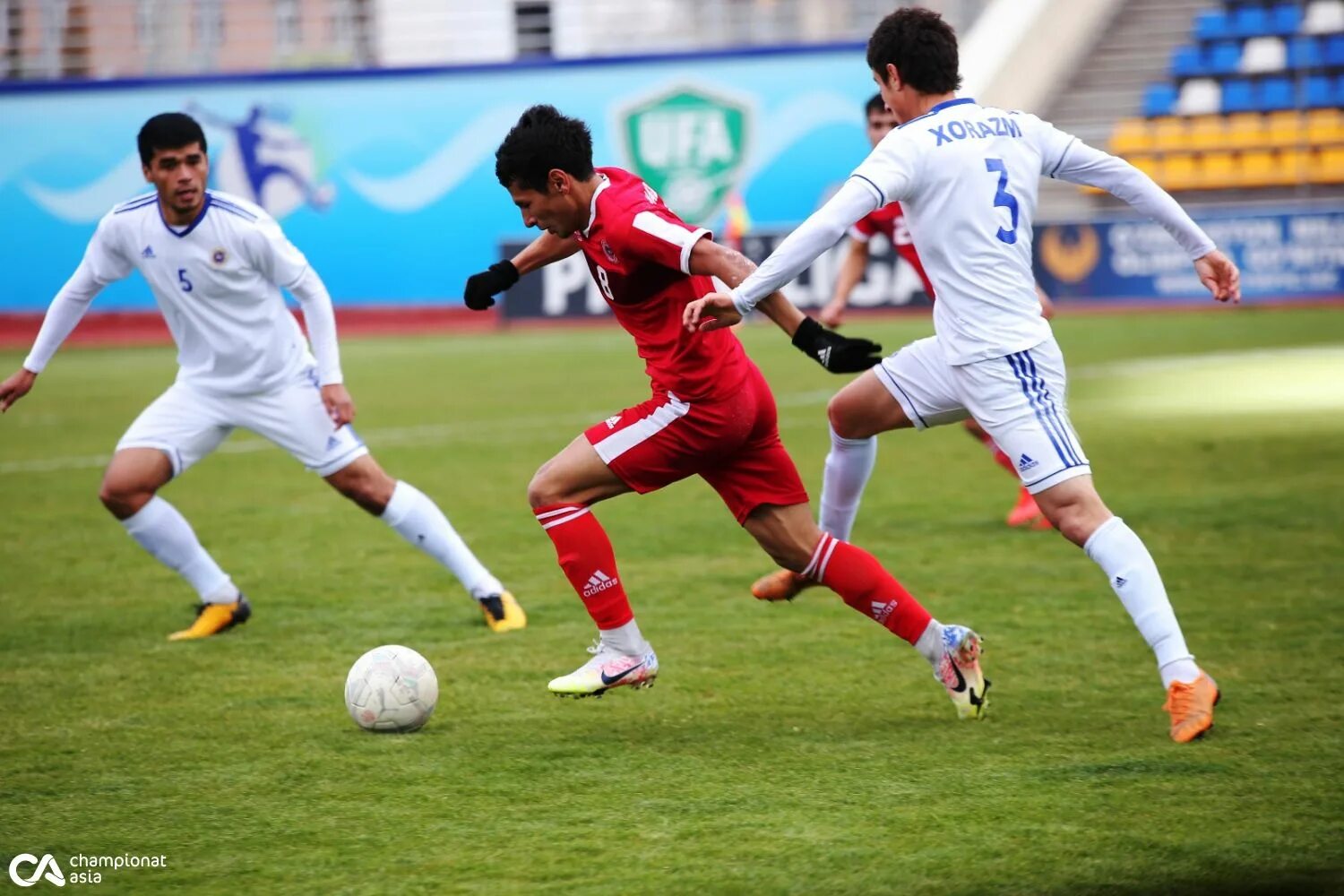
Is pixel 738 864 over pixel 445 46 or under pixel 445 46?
under

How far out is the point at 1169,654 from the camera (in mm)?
4820

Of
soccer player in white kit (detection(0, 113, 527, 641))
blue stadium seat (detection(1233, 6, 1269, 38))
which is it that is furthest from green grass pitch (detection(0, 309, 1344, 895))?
blue stadium seat (detection(1233, 6, 1269, 38))

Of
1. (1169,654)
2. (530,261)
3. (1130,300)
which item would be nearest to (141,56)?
(1130,300)

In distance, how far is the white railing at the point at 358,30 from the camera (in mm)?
29359

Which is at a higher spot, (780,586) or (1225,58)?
(1225,58)

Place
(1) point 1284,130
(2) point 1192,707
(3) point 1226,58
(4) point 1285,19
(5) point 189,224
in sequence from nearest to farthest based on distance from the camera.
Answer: (2) point 1192,707 < (5) point 189,224 < (1) point 1284,130 < (3) point 1226,58 < (4) point 1285,19

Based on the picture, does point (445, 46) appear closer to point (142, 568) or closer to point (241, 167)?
point (241, 167)

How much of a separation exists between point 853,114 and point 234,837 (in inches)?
969

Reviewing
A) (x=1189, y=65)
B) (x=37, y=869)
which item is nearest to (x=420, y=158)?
(x=1189, y=65)

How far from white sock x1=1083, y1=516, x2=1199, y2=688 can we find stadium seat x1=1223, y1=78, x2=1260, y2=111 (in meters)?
24.2

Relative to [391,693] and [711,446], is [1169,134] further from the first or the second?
[391,693]

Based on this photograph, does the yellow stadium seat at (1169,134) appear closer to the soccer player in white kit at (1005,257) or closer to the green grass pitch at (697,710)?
the green grass pitch at (697,710)

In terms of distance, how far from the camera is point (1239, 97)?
27.1 m

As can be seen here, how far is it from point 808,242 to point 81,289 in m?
3.44
